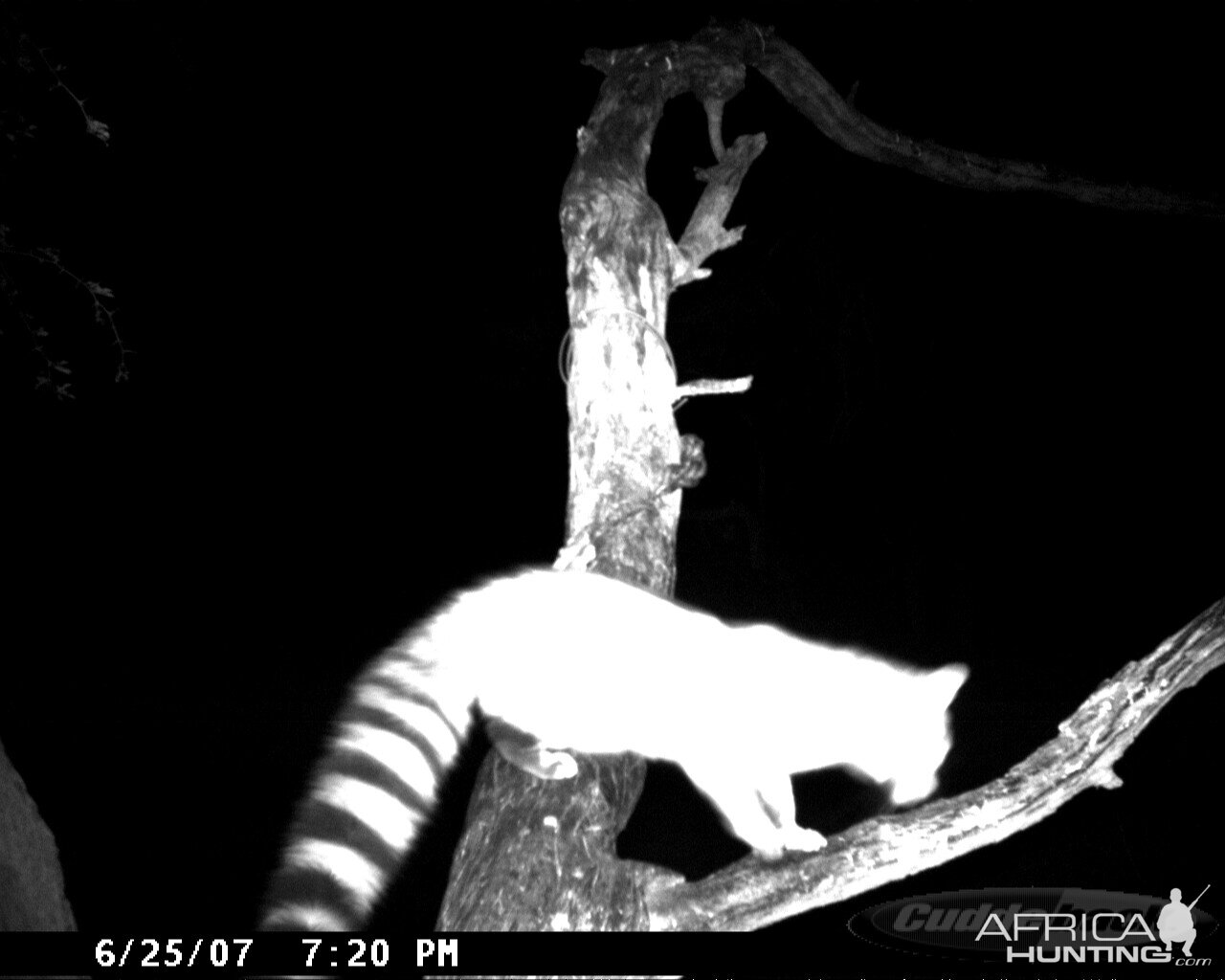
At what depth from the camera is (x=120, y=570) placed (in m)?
6.97

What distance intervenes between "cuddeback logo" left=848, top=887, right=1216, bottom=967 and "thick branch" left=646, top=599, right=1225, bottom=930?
576mm

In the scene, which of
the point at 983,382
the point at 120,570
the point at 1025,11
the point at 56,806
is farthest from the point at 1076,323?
the point at 56,806

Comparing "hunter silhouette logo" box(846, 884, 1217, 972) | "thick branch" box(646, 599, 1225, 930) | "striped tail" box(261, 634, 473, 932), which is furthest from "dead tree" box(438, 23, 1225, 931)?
"hunter silhouette logo" box(846, 884, 1217, 972)

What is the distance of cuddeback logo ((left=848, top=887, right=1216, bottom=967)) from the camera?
2.89 metres

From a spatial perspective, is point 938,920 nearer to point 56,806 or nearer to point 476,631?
point 476,631

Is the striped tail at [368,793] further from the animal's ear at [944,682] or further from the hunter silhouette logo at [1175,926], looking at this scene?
the hunter silhouette logo at [1175,926]

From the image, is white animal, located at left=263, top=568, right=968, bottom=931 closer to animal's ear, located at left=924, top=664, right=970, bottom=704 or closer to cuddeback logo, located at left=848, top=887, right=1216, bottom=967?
animal's ear, located at left=924, top=664, right=970, bottom=704

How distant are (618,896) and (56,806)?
20.4 ft

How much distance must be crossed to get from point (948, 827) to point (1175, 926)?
1.09 m

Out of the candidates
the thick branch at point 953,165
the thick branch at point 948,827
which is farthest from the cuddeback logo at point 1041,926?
the thick branch at point 953,165

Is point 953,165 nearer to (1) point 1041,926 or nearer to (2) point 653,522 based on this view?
(2) point 653,522

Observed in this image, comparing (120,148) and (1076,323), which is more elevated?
(120,148)

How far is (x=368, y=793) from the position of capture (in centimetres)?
247

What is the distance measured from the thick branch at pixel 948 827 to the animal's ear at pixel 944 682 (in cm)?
47
